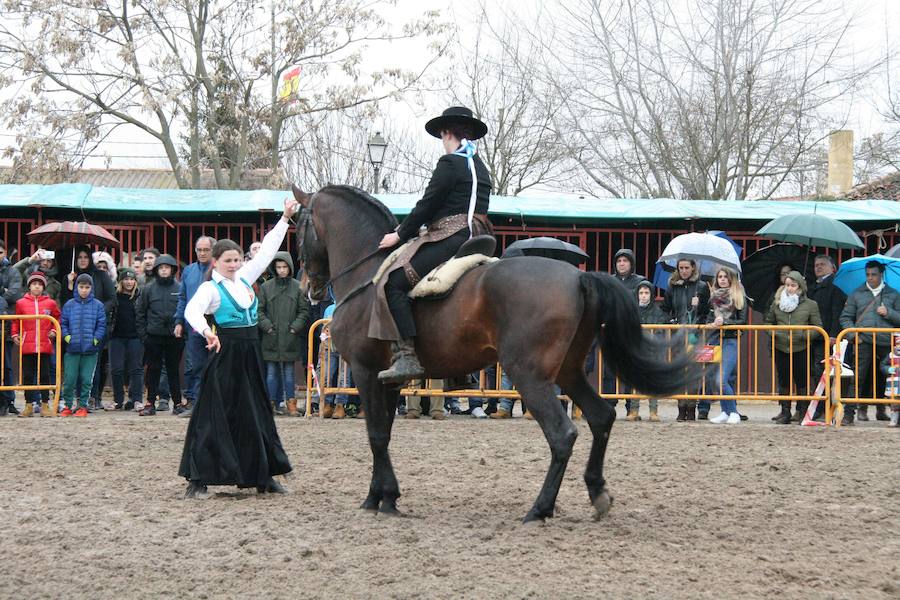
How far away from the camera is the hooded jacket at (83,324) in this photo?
13.6m

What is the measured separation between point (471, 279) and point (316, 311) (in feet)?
25.8

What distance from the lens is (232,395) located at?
798 cm

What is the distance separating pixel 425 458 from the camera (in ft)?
32.4

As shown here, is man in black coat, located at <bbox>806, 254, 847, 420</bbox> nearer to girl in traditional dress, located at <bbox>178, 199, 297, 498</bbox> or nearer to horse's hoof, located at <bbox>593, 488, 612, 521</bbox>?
horse's hoof, located at <bbox>593, 488, 612, 521</bbox>

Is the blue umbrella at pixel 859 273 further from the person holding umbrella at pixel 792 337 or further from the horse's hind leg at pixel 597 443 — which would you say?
the horse's hind leg at pixel 597 443

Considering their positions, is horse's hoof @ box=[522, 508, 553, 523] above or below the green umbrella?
below

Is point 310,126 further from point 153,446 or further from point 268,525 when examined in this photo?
point 268,525

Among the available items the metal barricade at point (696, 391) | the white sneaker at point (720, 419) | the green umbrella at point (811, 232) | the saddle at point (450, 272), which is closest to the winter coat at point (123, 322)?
the metal barricade at point (696, 391)

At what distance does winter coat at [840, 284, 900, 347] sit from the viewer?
533 inches

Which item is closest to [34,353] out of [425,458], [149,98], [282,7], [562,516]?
[425,458]

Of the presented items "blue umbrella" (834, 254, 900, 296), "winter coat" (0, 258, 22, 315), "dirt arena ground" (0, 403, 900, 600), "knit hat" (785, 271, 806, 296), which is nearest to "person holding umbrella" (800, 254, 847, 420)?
"blue umbrella" (834, 254, 900, 296)

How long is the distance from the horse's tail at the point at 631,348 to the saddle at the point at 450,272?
0.79 meters

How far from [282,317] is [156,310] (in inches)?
62.2

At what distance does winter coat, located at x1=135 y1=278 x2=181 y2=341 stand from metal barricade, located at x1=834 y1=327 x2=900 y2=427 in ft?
26.7
